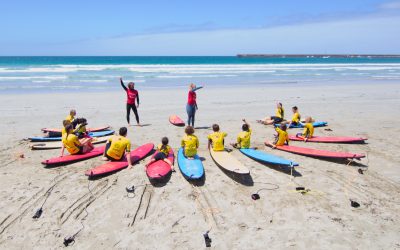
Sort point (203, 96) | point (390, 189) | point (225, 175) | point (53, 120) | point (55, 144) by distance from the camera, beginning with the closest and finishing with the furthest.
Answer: point (390, 189) < point (225, 175) < point (55, 144) < point (53, 120) < point (203, 96)

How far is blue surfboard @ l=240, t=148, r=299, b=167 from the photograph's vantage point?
823cm

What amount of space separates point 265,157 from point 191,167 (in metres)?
2.15

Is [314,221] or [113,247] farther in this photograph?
[314,221]

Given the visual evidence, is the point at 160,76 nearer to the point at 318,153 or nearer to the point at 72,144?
the point at 72,144

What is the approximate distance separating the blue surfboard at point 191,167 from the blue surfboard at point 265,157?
59.6 inches

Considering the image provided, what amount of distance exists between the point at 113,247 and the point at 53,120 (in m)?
10.4

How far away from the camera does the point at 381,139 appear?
1153cm

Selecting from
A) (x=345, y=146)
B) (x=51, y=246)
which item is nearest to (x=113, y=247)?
(x=51, y=246)

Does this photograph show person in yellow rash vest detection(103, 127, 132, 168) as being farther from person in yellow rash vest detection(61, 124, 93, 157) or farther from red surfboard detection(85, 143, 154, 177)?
person in yellow rash vest detection(61, 124, 93, 157)

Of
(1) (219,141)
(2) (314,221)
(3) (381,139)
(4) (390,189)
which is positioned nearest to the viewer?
(2) (314,221)

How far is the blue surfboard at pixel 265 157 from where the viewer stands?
8234mm

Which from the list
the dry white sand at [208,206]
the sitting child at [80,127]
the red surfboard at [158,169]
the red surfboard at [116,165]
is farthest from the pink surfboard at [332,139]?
the sitting child at [80,127]

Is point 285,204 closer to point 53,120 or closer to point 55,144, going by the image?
point 55,144

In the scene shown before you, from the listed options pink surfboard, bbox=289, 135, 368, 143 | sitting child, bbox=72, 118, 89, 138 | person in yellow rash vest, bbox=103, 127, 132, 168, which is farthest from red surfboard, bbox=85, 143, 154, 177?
pink surfboard, bbox=289, 135, 368, 143
